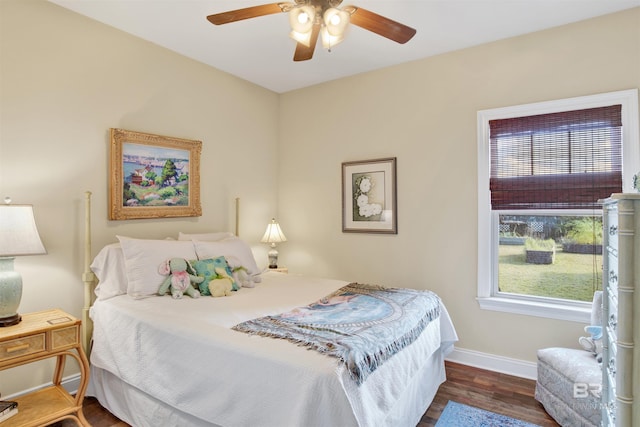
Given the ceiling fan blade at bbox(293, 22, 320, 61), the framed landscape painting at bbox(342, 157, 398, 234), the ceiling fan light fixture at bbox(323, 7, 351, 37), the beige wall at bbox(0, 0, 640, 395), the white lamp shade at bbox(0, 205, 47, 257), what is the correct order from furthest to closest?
the framed landscape painting at bbox(342, 157, 398, 234)
the beige wall at bbox(0, 0, 640, 395)
the ceiling fan blade at bbox(293, 22, 320, 61)
the white lamp shade at bbox(0, 205, 47, 257)
the ceiling fan light fixture at bbox(323, 7, 351, 37)

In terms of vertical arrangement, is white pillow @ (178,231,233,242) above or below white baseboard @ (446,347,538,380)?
above

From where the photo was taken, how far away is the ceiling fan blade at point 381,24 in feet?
6.17

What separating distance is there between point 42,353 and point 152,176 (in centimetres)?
152

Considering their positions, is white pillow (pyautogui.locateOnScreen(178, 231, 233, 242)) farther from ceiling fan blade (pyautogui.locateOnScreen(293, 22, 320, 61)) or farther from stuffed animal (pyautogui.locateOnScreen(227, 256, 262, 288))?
ceiling fan blade (pyautogui.locateOnScreen(293, 22, 320, 61))

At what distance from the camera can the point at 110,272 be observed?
2539 mm

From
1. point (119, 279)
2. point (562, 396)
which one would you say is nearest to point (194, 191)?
point (119, 279)

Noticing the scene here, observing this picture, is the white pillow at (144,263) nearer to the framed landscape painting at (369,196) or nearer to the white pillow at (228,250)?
the white pillow at (228,250)

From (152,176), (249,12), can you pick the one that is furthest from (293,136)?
(249,12)

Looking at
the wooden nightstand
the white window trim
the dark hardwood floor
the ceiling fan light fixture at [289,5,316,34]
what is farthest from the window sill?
the wooden nightstand

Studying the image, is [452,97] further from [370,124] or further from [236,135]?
[236,135]

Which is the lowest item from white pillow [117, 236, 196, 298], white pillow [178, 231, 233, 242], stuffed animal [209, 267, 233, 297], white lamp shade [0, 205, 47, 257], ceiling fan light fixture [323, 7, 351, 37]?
stuffed animal [209, 267, 233, 297]

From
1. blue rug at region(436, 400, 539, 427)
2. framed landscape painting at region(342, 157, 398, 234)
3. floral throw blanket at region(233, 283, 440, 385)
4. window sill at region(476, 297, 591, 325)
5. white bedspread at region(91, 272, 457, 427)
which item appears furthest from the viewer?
framed landscape painting at region(342, 157, 398, 234)

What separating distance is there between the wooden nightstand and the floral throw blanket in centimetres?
105

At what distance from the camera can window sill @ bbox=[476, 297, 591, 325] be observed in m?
2.72
